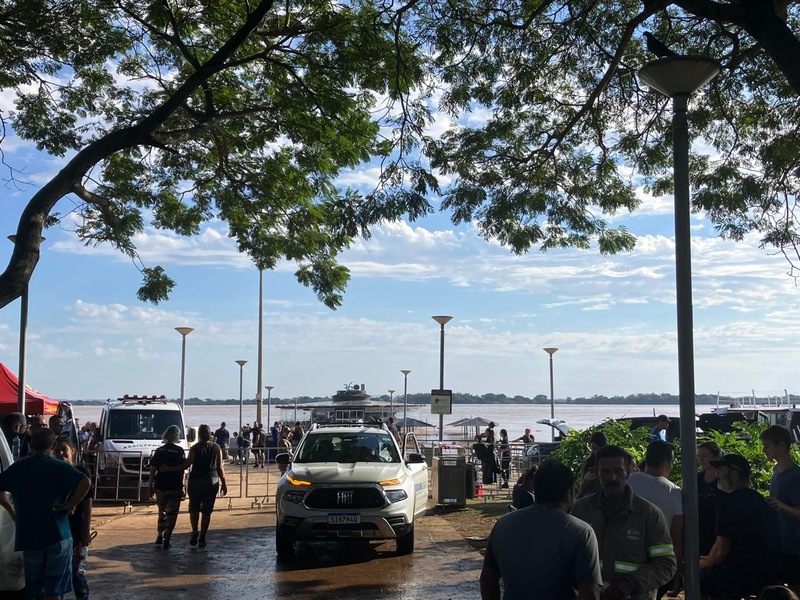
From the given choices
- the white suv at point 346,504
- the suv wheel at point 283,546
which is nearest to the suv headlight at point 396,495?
the white suv at point 346,504

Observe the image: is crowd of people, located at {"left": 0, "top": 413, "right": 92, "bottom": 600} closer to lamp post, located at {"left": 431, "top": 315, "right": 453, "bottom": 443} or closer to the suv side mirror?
the suv side mirror

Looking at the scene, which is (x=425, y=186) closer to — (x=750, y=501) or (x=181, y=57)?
(x=181, y=57)

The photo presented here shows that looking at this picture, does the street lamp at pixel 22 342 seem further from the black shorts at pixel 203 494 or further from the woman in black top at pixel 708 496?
the woman in black top at pixel 708 496

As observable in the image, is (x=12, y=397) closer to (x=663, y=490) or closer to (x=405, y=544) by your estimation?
(x=405, y=544)

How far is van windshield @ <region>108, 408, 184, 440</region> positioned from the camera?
68.5 ft

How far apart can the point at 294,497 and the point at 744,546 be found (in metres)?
6.90

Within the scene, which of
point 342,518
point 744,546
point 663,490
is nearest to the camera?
point 744,546

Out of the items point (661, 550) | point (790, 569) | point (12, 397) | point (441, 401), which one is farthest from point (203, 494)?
point (12, 397)

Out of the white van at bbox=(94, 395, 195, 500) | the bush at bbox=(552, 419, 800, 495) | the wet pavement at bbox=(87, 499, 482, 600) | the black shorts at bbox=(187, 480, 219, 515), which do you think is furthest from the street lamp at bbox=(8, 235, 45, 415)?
the bush at bbox=(552, 419, 800, 495)

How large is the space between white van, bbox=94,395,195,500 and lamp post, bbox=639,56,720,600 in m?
14.7

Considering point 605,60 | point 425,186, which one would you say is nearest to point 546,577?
point 425,186

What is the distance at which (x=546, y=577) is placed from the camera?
13.6ft

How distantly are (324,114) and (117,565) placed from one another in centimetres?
699

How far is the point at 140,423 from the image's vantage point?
21.1 metres
